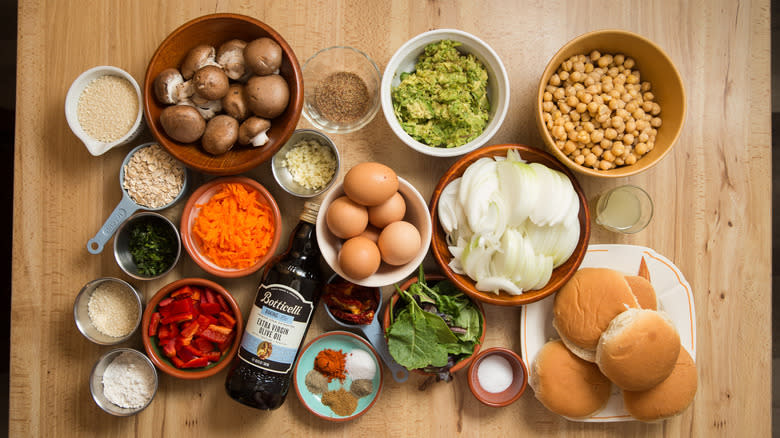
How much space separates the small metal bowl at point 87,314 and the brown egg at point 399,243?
2.61 ft

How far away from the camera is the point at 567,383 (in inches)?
58.6

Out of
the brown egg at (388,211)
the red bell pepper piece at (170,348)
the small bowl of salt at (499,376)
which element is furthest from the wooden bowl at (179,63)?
the small bowl of salt at (499,376)

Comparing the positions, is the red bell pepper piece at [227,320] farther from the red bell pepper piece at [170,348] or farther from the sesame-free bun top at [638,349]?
the sesame-free bun top at [638,349]

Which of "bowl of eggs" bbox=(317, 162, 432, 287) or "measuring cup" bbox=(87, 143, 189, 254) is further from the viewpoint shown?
"measuring cup" bbox=(87, 143, 189, 254)

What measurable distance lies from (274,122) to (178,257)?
51 cm

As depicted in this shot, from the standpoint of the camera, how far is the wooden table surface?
5.18 feet

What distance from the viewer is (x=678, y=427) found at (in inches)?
64.5

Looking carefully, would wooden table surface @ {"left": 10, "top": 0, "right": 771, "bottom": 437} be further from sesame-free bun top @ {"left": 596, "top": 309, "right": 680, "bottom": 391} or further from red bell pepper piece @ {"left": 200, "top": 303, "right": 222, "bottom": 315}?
sesame-free bun top @ {"left": 596, "top": 309, "right": 680, "bottom": 391}

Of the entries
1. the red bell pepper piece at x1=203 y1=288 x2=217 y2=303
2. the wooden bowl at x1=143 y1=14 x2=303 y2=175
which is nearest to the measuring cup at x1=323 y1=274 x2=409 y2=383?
the red bell pepper piece at x1=203 y1=288 x2=217 y2=303

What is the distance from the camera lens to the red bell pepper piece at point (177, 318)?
147 cm

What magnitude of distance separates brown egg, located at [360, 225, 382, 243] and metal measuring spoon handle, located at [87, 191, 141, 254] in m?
0.69

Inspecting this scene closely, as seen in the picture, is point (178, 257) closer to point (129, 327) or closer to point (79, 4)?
point (129, 327)

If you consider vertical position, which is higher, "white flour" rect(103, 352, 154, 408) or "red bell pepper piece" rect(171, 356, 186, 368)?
"red bell pepper piece" rect(171, 356, 186, 368)

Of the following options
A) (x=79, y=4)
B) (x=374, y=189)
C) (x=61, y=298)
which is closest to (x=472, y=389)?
(x=374, y=189)
